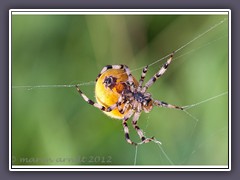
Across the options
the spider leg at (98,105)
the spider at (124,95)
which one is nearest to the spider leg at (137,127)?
the spider at (124,95)

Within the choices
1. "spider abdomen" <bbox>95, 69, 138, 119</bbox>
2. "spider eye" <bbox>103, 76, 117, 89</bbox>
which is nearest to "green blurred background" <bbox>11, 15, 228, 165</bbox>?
"spider abdomen" <bbox>95, 69, 138, 119</bbox>

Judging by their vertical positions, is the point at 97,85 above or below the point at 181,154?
above

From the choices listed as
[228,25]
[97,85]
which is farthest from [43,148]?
[228,25]

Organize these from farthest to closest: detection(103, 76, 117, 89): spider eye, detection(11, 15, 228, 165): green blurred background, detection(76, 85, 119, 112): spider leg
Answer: detection(11, 15, 228, 165): green blurred background
detection(76, 85, 119, 112): spider leg
detection(103, 76, 117, 89): spider eye

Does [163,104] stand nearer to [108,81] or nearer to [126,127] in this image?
[126,127]

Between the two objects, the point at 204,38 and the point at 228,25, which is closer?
the point at 228,25

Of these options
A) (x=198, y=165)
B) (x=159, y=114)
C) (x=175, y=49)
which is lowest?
(x=198, y=165)

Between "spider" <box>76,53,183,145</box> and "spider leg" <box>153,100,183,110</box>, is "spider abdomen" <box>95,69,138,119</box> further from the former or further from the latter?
"spider leg" <box>153,100,183,110</box>

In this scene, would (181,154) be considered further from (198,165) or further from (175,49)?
→ (175,49)
